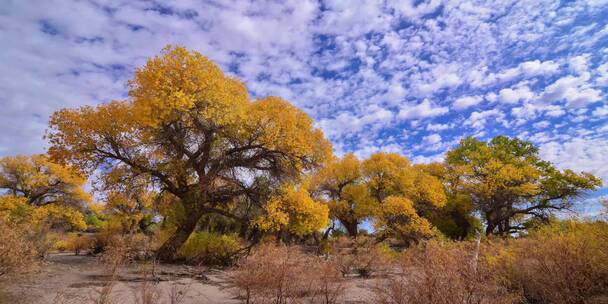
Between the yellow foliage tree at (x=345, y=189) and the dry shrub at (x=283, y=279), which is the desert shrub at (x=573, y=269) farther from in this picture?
the yellow foliage tree at (x=345, y=189)

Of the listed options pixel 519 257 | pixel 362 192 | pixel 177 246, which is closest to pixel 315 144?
pixel 177 246

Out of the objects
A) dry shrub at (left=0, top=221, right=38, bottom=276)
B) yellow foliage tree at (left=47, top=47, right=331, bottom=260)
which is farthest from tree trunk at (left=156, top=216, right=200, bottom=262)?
dry shrub at (left=0, top=221, right=38, bottom=276)

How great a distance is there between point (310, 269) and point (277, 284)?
3.20ft

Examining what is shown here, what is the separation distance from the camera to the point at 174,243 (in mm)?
15148

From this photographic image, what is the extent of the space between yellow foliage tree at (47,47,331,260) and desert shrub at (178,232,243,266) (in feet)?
2.04

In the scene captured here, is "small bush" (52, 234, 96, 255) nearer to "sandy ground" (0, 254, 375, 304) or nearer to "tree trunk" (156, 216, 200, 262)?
"tree trunk" (156, 216, 200, 262)

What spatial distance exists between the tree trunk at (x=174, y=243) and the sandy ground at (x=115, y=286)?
7.05 feet

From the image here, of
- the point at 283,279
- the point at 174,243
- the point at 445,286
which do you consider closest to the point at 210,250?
the point at 174,243

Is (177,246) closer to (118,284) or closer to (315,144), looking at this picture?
(118,284)

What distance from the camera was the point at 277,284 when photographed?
6.88 m

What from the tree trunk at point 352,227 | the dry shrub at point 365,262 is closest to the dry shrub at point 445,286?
the dry shrub at point 365,262

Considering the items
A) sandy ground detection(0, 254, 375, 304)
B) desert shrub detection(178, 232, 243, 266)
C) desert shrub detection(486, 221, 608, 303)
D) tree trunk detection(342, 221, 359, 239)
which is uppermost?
tree trunk detection(342, 221, 359, 239)

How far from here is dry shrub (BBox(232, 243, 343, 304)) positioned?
271 inches

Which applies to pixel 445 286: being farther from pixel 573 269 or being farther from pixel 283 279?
pixel 573 269
